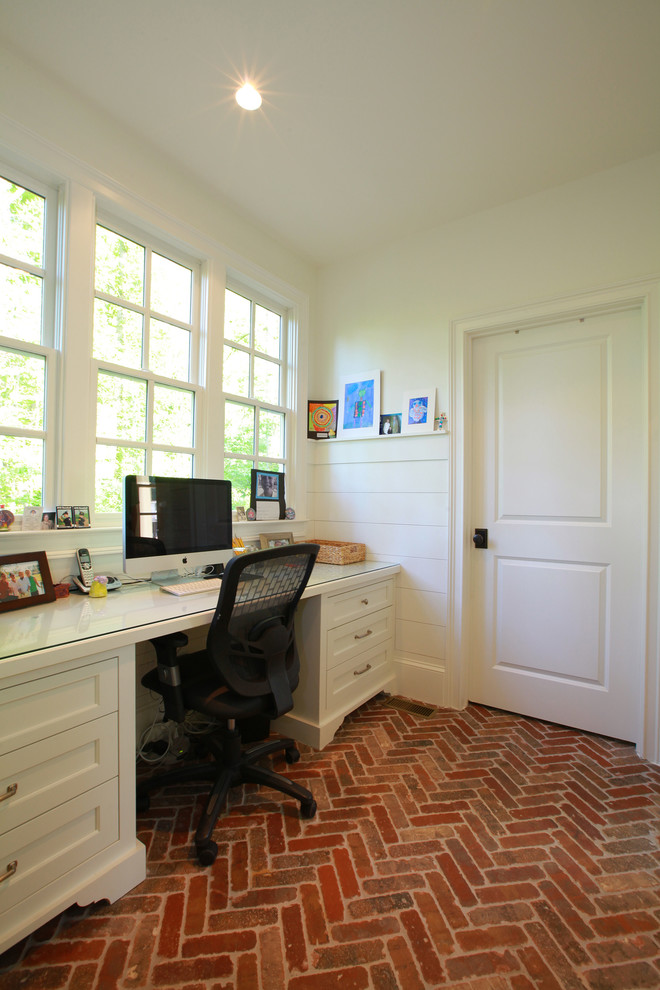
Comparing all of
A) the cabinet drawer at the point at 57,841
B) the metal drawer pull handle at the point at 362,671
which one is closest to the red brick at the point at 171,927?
the cabinet drawer at the point at 57,841

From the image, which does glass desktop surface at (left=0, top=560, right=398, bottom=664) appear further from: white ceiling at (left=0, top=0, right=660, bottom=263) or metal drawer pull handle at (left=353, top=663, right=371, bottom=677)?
white ceiling at (left=0, top=0, right=660, bottom=263)

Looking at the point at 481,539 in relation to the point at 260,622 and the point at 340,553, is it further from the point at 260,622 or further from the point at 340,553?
the point at 260,622

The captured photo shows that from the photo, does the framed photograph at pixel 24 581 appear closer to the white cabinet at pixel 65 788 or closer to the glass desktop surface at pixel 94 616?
the glass desktop surface at pixel 94 616

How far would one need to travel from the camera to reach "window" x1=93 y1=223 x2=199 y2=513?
7.10 feet

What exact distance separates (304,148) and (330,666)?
2.64 metres

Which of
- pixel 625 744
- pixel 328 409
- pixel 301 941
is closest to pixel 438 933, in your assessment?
pixel 301 941

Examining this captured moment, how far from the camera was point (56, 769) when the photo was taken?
1.24 metres

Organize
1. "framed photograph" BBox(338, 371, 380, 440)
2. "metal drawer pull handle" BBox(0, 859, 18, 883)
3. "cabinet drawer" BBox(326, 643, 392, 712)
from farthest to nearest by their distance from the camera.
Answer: "framed photograph" BBox(338, 371, 380, 440) → "cabinet drawer" BBox(326, 643, 392, 712) → "metal drawer pull handle" BBox(0, 859, 18, 883)

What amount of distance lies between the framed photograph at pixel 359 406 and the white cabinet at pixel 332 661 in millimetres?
1072

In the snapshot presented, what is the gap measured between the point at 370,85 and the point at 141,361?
5.34 feet

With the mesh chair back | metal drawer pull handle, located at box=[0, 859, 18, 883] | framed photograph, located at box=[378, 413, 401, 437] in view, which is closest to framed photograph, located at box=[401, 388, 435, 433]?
framed photograph, located at box=[378, 413, 401, 437]

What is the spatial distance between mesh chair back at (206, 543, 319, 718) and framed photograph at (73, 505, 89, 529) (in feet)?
2.72

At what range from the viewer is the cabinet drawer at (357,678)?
7.55 ft

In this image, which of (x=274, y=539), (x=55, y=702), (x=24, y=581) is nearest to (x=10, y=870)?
(x=55, y=702)
